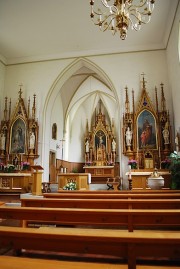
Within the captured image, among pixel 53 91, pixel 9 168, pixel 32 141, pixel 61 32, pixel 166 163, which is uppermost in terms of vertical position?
pixel 61 32

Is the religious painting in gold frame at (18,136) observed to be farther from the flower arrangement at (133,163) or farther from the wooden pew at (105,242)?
the wooden pew at (105,242)

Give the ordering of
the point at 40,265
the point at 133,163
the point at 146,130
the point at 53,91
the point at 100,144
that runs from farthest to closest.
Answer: the point at 100,144 < the point at 53,91 < the point at 146,130 < the point at 133,163 < the point at 40,265

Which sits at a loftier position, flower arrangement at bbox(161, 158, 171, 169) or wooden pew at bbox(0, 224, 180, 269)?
flower arrangement at bbox(161, 158, 171, 169)

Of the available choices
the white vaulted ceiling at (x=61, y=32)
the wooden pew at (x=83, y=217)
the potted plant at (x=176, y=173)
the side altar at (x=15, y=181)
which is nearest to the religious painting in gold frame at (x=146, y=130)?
the potted plant at (x=176, y=173)

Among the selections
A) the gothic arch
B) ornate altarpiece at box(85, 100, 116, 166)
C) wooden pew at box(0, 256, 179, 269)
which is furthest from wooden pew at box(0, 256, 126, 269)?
ornate altarpiece at box(85, 100, 116, 166)

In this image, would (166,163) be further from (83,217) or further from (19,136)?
(19,136)

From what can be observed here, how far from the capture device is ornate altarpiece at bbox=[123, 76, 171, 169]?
9.16 m

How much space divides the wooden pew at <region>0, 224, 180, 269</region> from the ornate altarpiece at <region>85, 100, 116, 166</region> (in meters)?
14.1

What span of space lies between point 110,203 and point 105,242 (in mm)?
1602

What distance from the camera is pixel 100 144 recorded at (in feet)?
56.0

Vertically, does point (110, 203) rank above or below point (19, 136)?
below

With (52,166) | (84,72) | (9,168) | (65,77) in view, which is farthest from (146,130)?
(52,166)

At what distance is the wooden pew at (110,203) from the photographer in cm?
308

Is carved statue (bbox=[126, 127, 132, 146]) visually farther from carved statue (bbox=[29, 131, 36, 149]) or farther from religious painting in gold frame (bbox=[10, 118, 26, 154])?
religious painting in gold frame (bbox=[10, 118, 26, 154])
